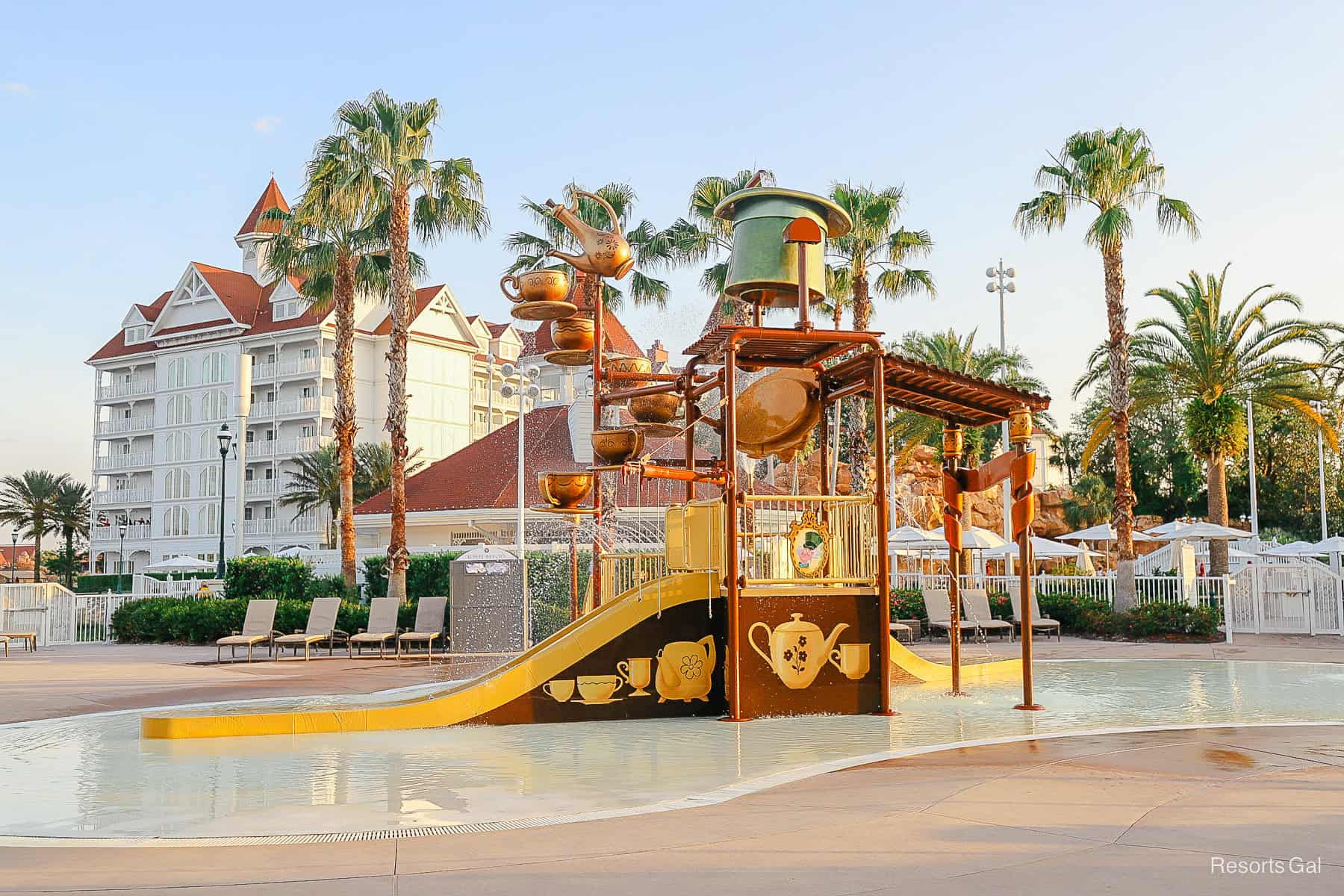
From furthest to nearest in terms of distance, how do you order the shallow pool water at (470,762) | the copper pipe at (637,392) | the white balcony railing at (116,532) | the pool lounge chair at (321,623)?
1. the white balcony railing at (116,532)
2. the pool lounge chair at (321,623)
3. the copper pipe at (637,392)
4. the shallow pool water at (470,762)

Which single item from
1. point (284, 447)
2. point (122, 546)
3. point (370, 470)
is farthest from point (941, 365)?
point (122, 546)

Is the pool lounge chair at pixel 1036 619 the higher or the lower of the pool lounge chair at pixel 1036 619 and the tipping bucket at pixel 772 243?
the lower

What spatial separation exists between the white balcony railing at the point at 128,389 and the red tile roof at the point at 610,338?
25095 mm

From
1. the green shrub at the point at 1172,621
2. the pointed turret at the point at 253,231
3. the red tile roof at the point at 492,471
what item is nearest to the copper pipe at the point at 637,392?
the green shrub at the point at 1172,621

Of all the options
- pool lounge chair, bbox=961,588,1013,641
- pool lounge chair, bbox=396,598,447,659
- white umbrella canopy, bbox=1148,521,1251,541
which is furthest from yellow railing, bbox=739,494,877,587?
white umbrella canopy, bbox=1148,521,1251,541

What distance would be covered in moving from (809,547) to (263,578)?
20.3 metres

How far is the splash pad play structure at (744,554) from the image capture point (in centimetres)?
1153

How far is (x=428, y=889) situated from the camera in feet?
16.7

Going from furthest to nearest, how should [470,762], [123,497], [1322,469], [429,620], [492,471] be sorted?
[123,497], [1322,469], [492,471], [429,620], [470,762]

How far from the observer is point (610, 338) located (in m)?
18.0

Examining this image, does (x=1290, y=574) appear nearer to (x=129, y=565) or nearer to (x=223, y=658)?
(x=223, y=658)

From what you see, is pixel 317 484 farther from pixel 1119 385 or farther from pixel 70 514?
pixel 1119 385

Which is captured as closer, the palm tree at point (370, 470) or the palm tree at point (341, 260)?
the palm tree at point (341, 260)

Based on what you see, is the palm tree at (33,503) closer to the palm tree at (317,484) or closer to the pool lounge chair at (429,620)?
the palm tree at (317,484)
